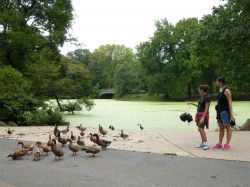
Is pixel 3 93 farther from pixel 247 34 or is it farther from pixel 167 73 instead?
pixel 167 73

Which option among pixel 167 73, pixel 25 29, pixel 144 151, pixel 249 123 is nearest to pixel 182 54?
pixel 167 73

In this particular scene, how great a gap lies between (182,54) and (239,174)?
4974cm

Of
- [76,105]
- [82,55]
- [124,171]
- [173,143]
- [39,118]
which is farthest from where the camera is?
[82,55]

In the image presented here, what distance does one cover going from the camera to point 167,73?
5544cm

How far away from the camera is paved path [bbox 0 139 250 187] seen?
5.83 metres

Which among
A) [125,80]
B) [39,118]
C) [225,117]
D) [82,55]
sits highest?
[82,55]

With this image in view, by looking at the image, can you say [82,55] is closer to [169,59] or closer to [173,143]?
[169,59]

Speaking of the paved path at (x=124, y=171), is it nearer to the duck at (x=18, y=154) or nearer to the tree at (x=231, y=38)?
the duck at (x=18, y=154)

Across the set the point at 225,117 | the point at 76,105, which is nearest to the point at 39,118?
the point at 76,105

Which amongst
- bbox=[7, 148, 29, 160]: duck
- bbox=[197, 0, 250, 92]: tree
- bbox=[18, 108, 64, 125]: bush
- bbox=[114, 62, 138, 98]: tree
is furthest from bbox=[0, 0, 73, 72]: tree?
bbox=[114, 62, 138, 98]: tree

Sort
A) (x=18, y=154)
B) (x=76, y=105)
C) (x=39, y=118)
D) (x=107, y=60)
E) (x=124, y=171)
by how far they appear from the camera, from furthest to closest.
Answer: (x=107, y=60)
(x=76, y=105)
(x=39, y=118)
(x=18, y=154)
(x=124, y=171)

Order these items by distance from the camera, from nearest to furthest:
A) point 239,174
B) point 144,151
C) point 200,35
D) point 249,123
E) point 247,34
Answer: point 239,174, point 144,151, point 249,123, point 247,34, point 200,35

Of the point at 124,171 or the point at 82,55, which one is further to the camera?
the point at 82,55

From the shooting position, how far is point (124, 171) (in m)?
6.60
